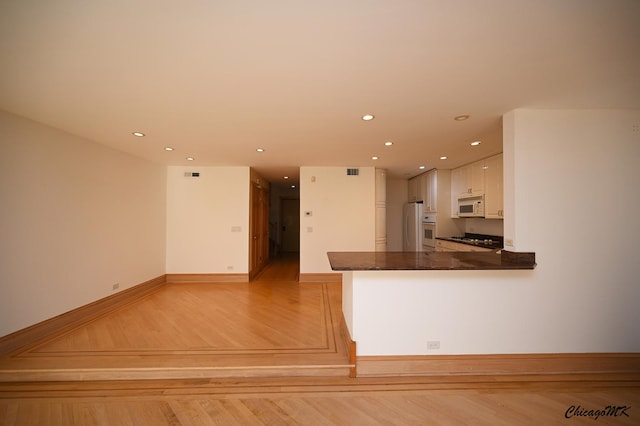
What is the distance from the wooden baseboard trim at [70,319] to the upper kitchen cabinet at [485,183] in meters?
6.27

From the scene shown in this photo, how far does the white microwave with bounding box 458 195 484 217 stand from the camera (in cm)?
439

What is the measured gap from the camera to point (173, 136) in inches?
123

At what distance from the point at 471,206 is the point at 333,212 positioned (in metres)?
2.71

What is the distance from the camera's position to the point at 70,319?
3.02 metres

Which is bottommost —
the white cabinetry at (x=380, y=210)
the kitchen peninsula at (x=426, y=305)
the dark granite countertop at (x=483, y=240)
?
the kitchen peninsula at (x=426, y=305)

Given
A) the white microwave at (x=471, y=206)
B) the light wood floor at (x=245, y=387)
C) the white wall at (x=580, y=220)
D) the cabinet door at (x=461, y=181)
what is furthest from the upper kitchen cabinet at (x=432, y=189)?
the light wood floor at (x=245, y=387)

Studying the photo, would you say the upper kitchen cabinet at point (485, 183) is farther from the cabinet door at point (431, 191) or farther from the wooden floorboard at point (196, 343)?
the wooden floorboard at point (196, 343)

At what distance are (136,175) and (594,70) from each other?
572cm

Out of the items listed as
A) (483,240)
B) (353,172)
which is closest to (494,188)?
(483,240)

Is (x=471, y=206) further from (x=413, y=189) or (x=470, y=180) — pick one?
(x=413, y=189)

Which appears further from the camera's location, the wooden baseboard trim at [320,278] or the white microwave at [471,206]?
the wooden baseboard trim at [320,278]

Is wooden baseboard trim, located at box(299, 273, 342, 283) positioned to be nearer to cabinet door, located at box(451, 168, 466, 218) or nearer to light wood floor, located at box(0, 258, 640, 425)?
light wood floor, located at box(0, 258, 640, 425)

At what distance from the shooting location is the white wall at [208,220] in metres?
4.99

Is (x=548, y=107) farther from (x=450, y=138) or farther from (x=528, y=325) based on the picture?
(x=528, y=325)
